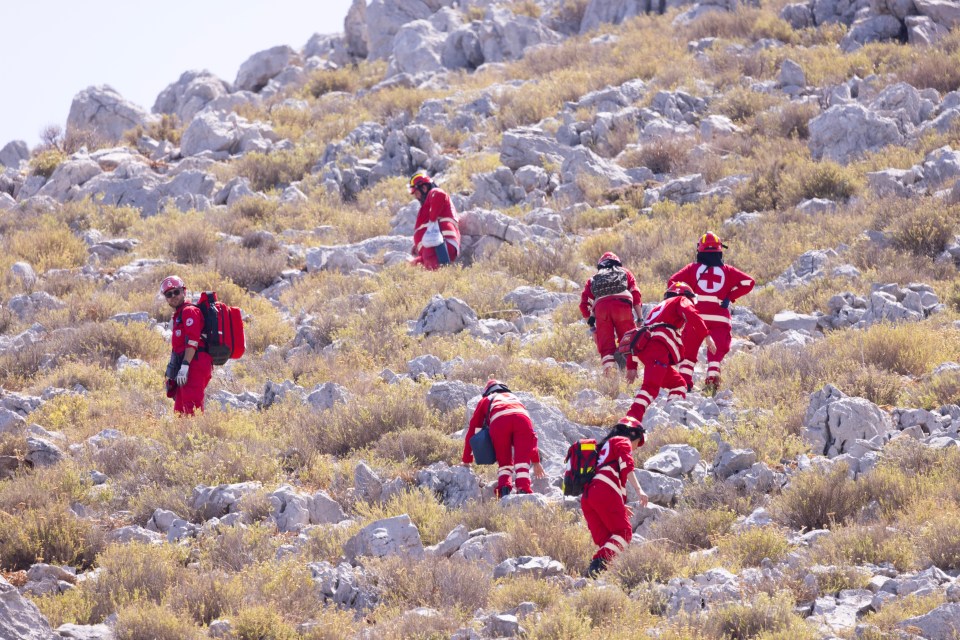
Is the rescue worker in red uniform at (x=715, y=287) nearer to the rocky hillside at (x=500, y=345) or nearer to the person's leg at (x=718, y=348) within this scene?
the person's leg at (x=718, y=348)

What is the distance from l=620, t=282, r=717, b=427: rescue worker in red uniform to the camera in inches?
413

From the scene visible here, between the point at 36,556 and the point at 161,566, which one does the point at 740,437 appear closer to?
the point at 161,566

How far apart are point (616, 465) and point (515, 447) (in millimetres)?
1244

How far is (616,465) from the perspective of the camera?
824 centimetres

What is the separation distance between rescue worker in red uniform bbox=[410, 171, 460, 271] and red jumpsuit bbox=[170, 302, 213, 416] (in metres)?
5.21

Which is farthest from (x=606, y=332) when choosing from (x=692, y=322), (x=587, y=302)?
(x=692, y=322)

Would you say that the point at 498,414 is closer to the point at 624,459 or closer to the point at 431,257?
the point at 624,459

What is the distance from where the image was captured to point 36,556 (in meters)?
8.45

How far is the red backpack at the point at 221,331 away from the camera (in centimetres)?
1156

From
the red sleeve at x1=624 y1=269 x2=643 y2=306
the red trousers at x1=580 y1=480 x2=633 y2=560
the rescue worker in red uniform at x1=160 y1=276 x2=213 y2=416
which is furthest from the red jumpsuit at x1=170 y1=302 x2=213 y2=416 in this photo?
the red trousers at x1=580 y1=480 x2=633 y2=560

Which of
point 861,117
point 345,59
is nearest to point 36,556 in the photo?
point 861,117

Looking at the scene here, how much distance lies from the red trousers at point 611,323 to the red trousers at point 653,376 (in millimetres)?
908

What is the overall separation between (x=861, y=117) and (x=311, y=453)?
1215 centimetres

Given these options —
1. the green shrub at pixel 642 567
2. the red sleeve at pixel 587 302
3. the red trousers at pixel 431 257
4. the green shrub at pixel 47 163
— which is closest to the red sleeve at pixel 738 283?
the red sleeve at pixel 587 302
